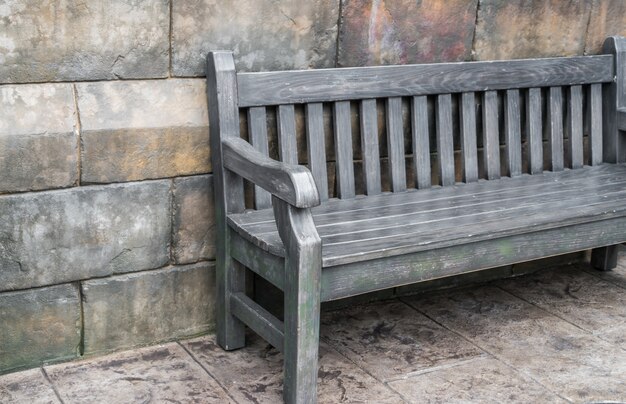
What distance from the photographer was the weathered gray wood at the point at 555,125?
14.7 feet

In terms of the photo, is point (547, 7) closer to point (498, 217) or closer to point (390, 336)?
point (498, 217)

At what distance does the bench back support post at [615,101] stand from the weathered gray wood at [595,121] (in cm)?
5

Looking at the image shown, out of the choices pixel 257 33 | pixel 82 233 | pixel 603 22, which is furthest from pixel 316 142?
pixel 603 22

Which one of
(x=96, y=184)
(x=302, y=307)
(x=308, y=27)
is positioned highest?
(x=308, y=27)

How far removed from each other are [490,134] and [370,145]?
663mm

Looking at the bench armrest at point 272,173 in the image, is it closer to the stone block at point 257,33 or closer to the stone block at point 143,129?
the stone block at point 143,129

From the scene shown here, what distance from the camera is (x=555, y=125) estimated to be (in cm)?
450

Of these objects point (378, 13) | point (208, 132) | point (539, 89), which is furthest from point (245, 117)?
point (539, 89)

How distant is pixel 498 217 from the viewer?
145 inches

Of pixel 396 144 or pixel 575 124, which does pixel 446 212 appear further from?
pixel 575 124

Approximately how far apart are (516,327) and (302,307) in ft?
4.48

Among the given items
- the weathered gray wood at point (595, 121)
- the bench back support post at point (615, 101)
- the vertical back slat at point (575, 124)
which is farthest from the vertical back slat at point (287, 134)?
the bench back support post at point (615, 101)

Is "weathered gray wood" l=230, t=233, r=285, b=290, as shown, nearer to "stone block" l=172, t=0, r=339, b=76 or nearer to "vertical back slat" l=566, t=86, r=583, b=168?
"stone block" l=172, t=0, r=339, b=76

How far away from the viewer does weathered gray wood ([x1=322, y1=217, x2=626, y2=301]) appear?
10.7ft
